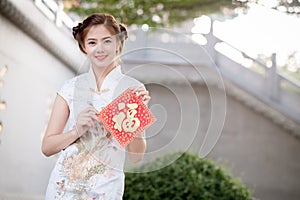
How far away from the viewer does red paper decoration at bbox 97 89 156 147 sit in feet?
4.50

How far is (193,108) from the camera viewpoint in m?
1.67

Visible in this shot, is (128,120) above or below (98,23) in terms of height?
below

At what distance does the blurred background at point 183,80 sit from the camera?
Result: 1.79 metres

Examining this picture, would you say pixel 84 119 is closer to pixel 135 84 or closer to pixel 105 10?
pixel 135 84

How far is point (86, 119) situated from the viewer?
1361mm

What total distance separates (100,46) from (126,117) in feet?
0.68

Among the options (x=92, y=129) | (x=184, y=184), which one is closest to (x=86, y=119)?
(x=92, y=129)

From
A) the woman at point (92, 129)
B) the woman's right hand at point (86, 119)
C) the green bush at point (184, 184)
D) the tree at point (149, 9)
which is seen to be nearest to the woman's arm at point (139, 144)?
the woman at point (92, 129)

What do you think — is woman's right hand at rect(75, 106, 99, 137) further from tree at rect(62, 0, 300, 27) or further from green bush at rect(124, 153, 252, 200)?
tree at rect(62, 0, 300, 27)

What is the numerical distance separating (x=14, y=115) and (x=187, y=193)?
61.0 inches

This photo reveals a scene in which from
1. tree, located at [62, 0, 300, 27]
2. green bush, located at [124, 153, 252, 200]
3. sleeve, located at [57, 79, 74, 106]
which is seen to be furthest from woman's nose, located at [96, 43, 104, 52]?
tree, located at [62, 0, 300, 27]

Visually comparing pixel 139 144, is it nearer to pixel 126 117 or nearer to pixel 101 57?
pixel 126 117

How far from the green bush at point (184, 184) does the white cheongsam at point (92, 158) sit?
2708 mm

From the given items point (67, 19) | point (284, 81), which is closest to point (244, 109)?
point (284, 81)
